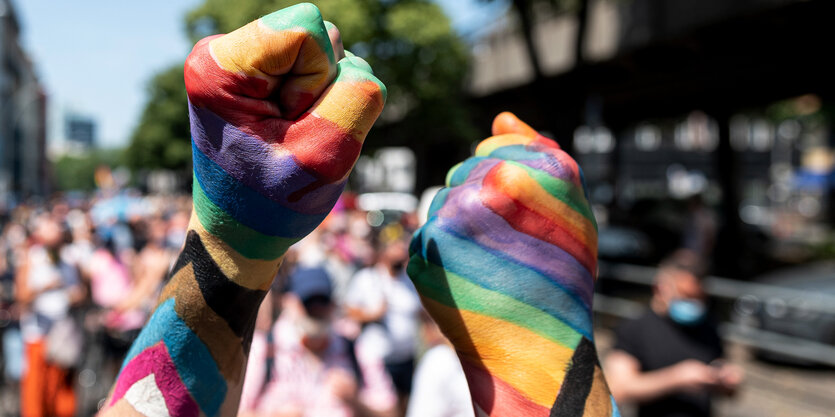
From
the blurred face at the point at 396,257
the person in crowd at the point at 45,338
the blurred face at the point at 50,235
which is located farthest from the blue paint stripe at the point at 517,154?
the blurred face at the point at 50,235

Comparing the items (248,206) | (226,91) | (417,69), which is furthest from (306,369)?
(417,69)

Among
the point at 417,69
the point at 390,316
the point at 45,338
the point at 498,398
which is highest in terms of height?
the point at 498,398

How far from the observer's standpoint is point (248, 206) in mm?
872

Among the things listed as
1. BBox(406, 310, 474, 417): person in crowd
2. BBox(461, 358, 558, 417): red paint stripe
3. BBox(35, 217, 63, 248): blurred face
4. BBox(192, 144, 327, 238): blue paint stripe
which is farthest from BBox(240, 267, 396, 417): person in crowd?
BBox(35, 217, 63, 248): blurred face

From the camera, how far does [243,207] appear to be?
87cm

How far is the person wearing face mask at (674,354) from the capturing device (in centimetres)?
282

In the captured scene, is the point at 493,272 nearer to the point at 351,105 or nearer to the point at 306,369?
the point at 351,105

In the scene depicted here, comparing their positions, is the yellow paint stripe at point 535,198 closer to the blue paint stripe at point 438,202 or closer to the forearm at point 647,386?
the blue paint stripe at point 438,202

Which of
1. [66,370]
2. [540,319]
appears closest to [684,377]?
[540,319]

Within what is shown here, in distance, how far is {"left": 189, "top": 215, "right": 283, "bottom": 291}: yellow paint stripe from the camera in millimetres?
927

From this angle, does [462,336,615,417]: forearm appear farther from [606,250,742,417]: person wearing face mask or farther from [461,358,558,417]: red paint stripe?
[606,250,742,417]: person wearing face mask

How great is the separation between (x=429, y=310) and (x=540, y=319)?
197 mm

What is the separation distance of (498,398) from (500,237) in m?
0.27

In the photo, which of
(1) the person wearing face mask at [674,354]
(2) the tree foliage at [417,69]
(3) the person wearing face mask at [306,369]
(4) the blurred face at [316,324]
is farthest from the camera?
(2) the tree foliage at [417,69]
